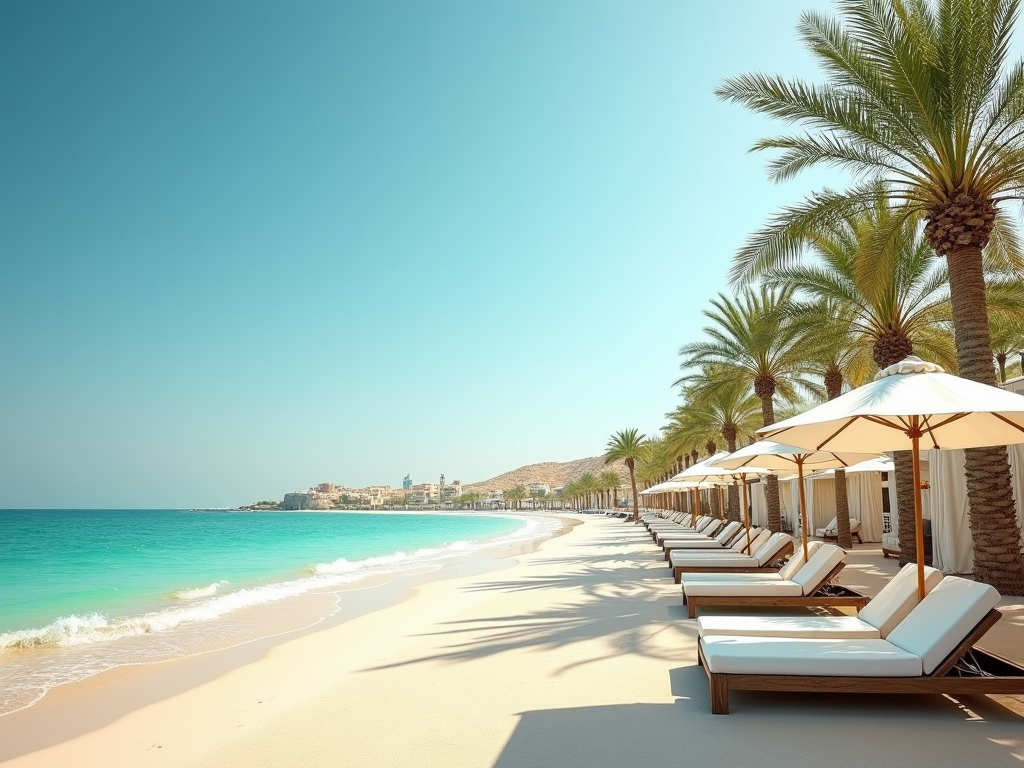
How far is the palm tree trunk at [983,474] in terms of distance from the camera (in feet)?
28.6

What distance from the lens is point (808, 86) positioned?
10.0 meters

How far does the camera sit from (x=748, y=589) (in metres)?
7.82

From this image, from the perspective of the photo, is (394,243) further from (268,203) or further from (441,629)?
(441,629)

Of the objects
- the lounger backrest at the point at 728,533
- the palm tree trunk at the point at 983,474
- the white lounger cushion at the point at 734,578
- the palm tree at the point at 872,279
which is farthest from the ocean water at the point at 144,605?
the palm tree at the point at 872,279

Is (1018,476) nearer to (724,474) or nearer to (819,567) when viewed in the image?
(819,567)

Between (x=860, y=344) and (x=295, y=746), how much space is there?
15.1 metres

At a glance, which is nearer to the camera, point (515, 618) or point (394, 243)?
point (515, 618)

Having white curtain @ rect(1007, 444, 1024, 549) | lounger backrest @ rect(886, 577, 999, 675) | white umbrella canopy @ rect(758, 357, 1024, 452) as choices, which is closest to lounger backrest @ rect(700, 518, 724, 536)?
white curtain @ rect(1007, 444, 1024, 549)

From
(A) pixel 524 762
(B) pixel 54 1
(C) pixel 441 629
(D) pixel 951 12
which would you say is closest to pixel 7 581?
(B) pixel 54 1

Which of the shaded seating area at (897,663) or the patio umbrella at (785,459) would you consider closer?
the shaded seating area at (897,663)

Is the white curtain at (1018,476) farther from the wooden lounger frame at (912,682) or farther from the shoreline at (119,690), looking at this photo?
the shoreline at (119,690)

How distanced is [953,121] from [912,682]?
7926mm

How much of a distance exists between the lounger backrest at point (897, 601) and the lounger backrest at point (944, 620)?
37cm

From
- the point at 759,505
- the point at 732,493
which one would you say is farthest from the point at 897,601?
the point at 759,505
